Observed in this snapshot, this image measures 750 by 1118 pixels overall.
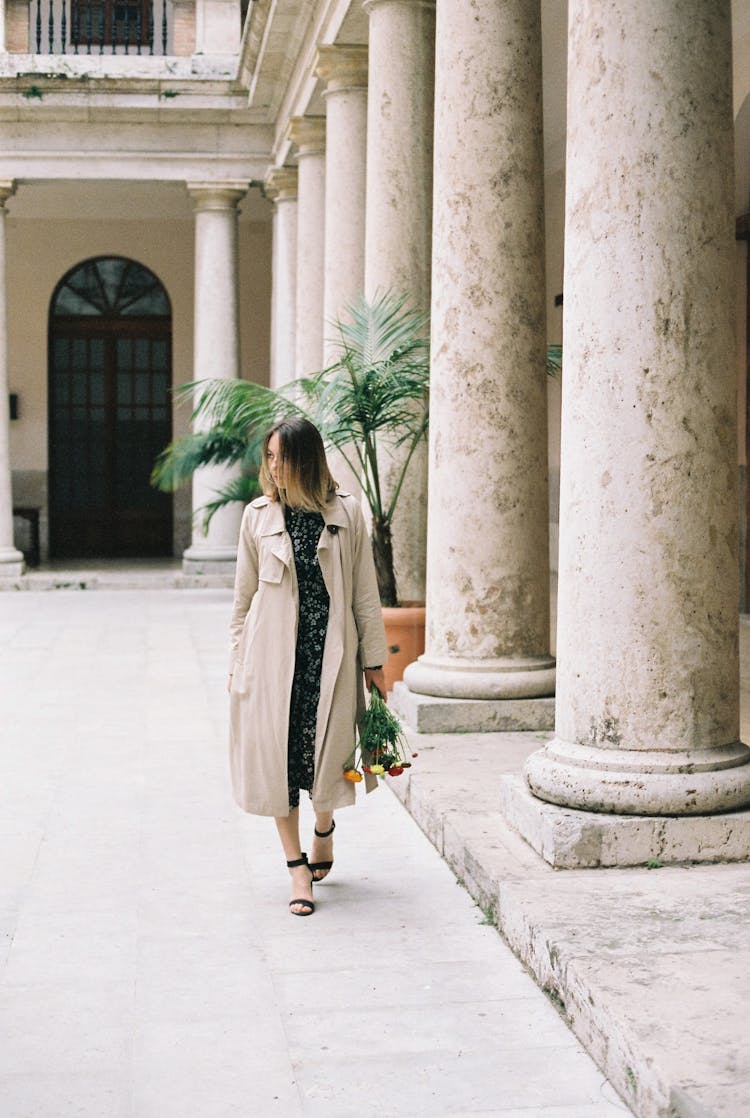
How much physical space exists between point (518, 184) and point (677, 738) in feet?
10.2

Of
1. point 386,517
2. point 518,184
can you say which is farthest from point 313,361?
point 518,184

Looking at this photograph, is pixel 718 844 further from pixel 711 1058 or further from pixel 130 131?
pixel 130 131

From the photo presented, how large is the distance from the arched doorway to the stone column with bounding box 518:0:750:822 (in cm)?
1764

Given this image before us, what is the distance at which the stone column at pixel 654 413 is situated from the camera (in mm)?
4684

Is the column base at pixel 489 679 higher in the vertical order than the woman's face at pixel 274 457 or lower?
lower

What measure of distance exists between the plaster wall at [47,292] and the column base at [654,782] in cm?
1733

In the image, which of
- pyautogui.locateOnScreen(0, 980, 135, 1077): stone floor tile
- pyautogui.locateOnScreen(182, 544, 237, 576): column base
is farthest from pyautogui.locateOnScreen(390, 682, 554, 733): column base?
pyautogui.locateOnScreen(182, 544, 237, 576): column base

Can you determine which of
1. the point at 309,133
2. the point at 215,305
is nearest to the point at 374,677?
the point at 309,133

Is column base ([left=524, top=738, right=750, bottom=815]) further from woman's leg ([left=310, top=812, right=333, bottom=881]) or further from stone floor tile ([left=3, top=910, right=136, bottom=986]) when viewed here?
stone floor tile ([left=3, top=910, right=136, bottom=986])

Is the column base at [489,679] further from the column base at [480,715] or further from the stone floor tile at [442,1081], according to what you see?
the stone floor tile at [442,1081]

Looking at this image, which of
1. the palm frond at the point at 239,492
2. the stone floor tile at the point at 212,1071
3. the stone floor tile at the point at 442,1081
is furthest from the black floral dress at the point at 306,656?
the palm frond at the point at 239,492

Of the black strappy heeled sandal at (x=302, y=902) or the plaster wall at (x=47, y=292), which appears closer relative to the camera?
the black strappy heeled sandal at (x=302, y=902)

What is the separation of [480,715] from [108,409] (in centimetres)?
1597

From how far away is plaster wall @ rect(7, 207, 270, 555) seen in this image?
70.8 ft
